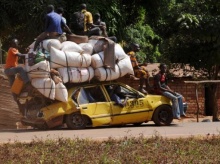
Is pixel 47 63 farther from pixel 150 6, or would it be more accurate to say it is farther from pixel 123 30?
pixel 150 6

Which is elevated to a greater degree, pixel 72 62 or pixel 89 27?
pixel 89 27

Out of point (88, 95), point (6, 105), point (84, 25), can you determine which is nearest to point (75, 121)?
point (88, 95)

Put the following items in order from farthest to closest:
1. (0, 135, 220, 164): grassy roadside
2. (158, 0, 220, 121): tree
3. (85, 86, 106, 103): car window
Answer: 1. (158, 0, 220, 121): tree
2. (85, 86, 106, 103): car window
3. (0, 135, 220, 164): grassy roadside

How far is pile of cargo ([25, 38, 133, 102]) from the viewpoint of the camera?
519 inches

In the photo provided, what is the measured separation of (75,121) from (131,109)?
1.41 metres

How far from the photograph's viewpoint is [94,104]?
13836mm

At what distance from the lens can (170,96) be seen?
47.8ft

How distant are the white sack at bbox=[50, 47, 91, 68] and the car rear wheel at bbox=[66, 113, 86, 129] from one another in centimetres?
120

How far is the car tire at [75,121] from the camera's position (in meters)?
13.7

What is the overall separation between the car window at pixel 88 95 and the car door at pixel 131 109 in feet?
1.12

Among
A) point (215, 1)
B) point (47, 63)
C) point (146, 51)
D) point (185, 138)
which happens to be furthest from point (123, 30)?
point (146, 51)

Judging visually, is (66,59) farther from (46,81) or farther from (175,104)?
(175,104)

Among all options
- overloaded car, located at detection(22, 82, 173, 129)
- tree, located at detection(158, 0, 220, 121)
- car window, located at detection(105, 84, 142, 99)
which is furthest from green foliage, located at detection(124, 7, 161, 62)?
car window, located at detection(105, 84, 142, 99)

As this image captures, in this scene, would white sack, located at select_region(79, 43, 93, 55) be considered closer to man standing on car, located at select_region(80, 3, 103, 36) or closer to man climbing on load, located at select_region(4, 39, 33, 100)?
man standing on car, located at select_region(80, 3, 103, 36)
